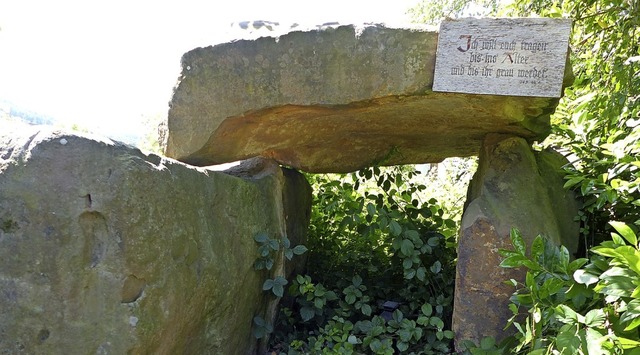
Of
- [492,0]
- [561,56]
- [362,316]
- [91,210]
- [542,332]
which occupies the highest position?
[492,0]

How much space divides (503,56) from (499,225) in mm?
825

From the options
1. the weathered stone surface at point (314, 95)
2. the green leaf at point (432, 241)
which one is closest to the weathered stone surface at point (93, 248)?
the weathered stone surface at point (314, 95)

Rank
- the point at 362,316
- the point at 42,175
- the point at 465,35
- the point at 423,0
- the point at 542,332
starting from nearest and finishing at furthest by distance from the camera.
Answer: the point at 42,175, the point at 542,332, the point at 465,35, the point at 362,316, the point at 423,0

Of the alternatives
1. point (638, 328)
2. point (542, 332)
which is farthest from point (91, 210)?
point (638, 328)

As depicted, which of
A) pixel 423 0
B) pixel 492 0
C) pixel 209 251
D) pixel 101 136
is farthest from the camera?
pixel 423 0

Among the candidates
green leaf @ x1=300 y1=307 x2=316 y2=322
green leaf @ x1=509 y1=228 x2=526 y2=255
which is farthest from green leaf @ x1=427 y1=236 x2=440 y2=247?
green leaf @ x1=509 y1=228 x2=526 y2=255

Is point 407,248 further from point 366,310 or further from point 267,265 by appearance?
point 267,265

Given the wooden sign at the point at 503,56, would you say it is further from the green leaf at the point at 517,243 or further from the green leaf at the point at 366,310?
the green leaf at the point at 366,310

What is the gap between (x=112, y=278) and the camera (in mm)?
1924

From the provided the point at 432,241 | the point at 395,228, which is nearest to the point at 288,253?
the point at 395,228

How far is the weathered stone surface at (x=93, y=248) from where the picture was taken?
6.02 ft

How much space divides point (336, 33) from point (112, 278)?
150 cm

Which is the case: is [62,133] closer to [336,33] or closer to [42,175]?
[42,175]

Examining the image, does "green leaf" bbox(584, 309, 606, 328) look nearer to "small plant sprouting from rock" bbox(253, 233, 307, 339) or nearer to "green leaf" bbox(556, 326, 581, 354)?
"green leaf" bbox(556, 326, 581, 354)
